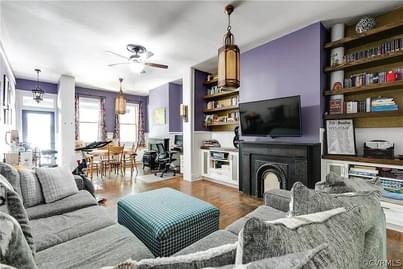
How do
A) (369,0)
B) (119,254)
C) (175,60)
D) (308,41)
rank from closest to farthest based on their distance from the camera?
(119,254) → (369,0) → (308,41) → (175,60)

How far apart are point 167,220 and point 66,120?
540cm

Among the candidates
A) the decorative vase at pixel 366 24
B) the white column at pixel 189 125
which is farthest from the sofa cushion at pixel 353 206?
the white column at pixel 189 125

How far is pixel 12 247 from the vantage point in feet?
1.94

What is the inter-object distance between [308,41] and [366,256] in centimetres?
309

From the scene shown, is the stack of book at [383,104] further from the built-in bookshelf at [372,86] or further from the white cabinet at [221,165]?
the white cabinet at [221,165]

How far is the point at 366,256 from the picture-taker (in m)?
0.90

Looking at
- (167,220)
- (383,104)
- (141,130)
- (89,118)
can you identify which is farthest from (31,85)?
(383,104)

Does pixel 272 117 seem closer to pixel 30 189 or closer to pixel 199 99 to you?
pixel 199 99

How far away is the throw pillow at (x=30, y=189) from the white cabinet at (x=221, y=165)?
128 inches

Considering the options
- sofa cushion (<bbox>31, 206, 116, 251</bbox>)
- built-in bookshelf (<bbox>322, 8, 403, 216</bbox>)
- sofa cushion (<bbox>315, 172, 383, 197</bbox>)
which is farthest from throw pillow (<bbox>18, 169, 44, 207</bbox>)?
built-in bookshelf (<bbox>322, 8, 403, 216</bbox>)

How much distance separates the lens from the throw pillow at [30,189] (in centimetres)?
188

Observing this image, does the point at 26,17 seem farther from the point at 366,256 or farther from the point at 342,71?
the point at 342,71

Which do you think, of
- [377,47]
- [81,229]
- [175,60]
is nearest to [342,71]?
[377,47]

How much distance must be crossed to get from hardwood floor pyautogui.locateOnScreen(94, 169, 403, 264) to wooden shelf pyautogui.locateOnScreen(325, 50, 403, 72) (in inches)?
84.5
